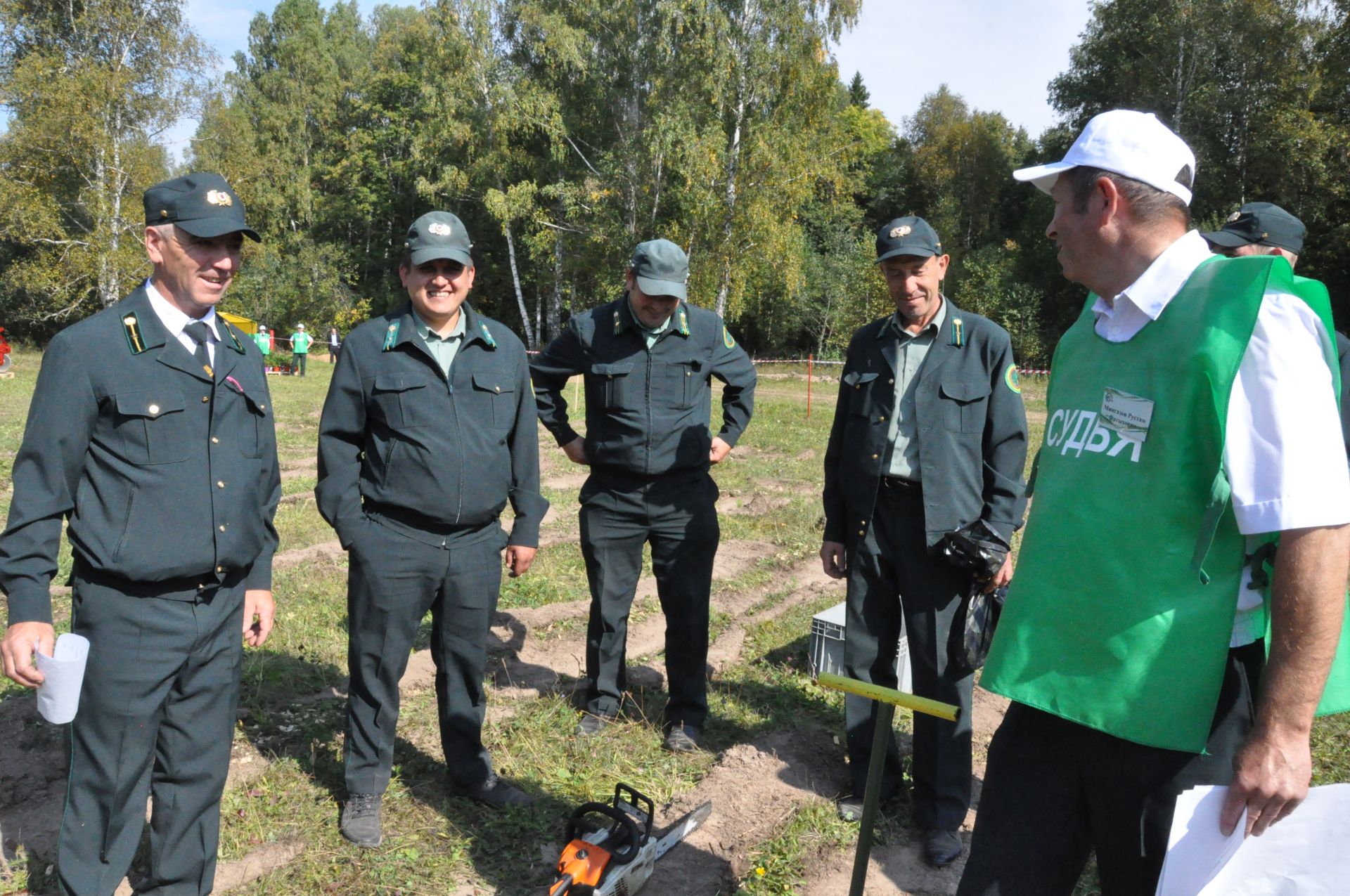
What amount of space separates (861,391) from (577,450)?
1.40m

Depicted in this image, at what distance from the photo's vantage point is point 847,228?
40.2 metres

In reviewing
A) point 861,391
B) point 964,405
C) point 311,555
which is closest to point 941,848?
point 964,405

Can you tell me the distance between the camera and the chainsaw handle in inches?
117

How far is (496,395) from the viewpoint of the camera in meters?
3.60

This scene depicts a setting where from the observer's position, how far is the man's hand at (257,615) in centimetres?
306

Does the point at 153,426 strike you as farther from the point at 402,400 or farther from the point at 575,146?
the point at 575,146

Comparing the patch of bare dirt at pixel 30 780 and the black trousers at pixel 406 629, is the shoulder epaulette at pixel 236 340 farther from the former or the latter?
the patch of bare dirt at pixel 30 780

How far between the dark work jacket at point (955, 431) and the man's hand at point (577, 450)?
4.16 feet

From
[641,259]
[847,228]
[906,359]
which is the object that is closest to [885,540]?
[906,359]

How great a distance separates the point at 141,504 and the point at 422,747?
194cm

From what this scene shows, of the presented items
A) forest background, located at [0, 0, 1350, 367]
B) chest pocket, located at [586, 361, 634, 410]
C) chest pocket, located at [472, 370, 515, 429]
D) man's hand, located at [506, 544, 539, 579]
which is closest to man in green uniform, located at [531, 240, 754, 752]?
chest pocket, located at [586, 361, 634, 410]

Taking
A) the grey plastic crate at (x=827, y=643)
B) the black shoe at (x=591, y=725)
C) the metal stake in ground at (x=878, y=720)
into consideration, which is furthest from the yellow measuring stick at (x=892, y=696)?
the grey plastic crate at (x=827, y=643)

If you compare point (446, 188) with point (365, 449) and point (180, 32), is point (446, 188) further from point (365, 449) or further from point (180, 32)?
point (365, 449)

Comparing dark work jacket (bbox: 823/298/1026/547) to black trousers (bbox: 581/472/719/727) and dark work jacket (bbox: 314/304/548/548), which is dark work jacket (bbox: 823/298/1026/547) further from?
dark work jacket (bbox: 314/304/548/548)
